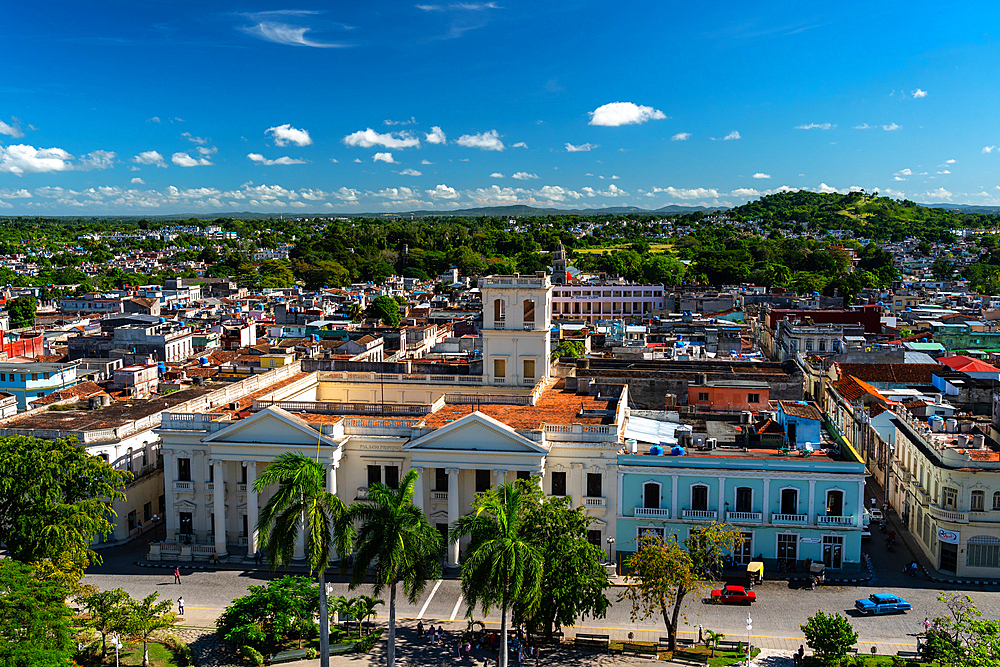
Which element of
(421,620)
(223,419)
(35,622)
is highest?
(223,419)

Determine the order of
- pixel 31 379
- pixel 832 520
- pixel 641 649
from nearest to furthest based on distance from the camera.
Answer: pixel 641 649 < pixel 832 520 < pixel 31 379

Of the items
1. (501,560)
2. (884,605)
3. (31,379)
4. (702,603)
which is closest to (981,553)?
(884,605)

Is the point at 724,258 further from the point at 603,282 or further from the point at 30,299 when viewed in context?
the point at 30,299

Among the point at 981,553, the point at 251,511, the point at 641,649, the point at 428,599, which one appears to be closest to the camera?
the point at 641,649

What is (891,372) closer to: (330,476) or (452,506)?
(452,506)

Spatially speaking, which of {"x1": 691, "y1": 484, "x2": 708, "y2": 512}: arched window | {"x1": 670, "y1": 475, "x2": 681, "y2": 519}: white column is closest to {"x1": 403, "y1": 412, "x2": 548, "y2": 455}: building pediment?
{"x1": 670, "y1": 475, "x2": 681, "y2": 519}: white column

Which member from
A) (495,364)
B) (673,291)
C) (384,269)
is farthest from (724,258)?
(495,364)

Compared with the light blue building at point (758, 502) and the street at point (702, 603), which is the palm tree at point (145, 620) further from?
the light blue building at point (758, 502)

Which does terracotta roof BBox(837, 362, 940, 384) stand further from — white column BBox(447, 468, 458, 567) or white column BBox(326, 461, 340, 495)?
white column BBox(326, 461, 340, 495)
